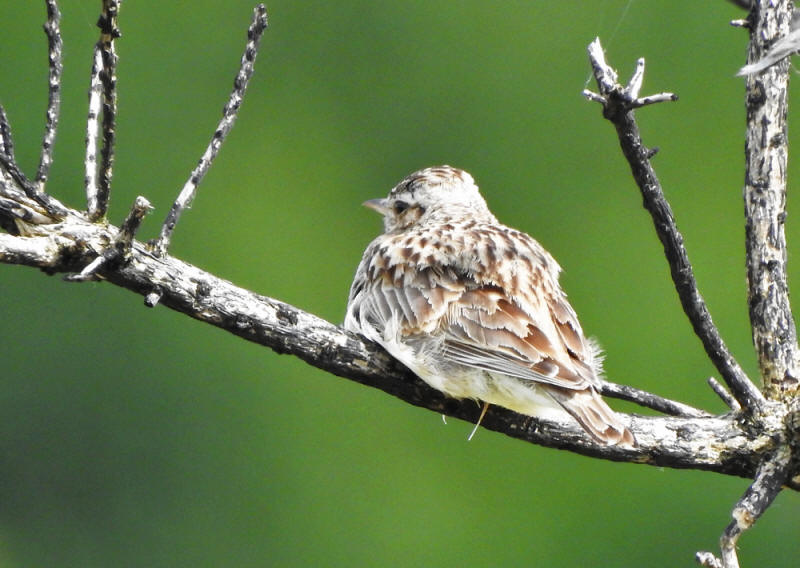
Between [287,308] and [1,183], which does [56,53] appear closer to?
[1,183]

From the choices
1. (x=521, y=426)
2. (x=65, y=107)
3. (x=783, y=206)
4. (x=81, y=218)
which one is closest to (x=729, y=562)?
(x=521, y=426)

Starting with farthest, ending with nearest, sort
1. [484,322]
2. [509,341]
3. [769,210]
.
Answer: [484,322] < [509,341] < [769,210]

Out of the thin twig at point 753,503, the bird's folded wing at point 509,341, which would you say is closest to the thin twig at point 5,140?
the bird's folded wing at point 509,341

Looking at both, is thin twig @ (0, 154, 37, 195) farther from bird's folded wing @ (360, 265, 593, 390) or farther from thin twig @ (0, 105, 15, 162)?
bird's folded wing @ (360, 265, 593, 390)

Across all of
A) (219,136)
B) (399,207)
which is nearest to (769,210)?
(219,136)

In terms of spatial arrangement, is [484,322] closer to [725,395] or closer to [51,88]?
[725,395]

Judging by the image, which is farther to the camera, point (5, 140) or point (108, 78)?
point (5, 140)
